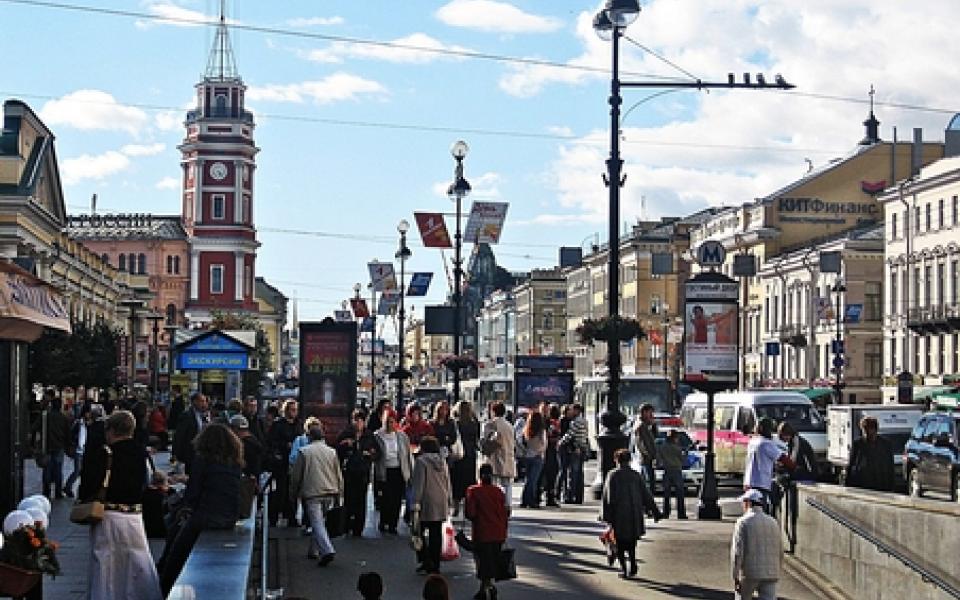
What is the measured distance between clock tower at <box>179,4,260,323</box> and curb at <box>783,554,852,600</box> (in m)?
137

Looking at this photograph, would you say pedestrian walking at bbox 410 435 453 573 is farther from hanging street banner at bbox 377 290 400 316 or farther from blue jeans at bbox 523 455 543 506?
hanging street banner at bbox 377 290 400 316

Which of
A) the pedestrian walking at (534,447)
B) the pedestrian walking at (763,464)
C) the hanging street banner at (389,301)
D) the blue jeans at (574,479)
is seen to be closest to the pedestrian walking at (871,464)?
the pedestrian walking at (763,464)

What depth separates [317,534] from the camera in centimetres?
2031

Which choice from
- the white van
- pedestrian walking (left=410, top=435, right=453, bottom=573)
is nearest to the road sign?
the white van

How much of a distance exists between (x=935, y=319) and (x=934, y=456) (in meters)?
54.0

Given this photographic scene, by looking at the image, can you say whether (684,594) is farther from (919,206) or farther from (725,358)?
(919,206)

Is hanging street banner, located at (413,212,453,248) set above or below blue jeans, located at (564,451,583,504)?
above

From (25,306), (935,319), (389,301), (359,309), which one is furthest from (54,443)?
(935,319)

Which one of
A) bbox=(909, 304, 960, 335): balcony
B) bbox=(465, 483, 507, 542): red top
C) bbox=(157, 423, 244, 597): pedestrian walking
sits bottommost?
bbox=(465, 483, 507, 542): red top

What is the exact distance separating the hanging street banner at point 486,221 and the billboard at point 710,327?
42.9 feet

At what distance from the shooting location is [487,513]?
17312 millimetres

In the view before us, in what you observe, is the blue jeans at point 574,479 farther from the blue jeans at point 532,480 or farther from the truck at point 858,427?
the truck at point 858,427

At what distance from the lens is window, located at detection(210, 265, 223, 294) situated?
15788 cm

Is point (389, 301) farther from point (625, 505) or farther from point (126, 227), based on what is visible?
point (126, 227)
